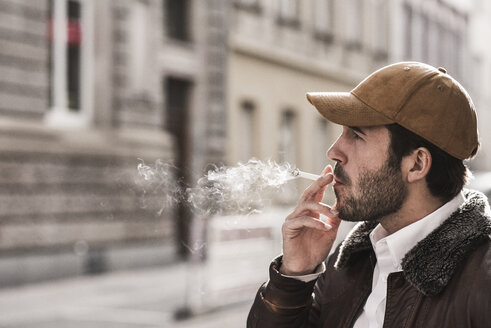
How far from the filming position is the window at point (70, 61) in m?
14.6

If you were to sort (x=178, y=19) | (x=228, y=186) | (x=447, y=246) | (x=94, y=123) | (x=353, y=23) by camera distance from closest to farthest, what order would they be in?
(x=447, y=246) → (x=228, y=186) → (x=94, y=123) → (x=178, y=19) → (x=353, y=23)

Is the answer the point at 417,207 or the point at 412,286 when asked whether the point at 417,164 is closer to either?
the point at 417,207

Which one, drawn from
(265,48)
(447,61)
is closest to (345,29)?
(265,48)

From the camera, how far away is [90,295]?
12.0 metres

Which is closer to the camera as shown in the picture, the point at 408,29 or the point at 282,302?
the point at 282,302

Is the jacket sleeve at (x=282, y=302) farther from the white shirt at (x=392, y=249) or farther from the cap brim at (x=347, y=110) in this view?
the cap brim at (x=347, y=110)

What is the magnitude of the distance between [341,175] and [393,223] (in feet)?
0.66

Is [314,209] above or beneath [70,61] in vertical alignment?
beneath

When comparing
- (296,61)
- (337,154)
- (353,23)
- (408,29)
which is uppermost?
(408,29)

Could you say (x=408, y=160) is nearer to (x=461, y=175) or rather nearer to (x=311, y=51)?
(x=461, y=175)

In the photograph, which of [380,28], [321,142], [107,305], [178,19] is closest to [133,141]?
[178,19]

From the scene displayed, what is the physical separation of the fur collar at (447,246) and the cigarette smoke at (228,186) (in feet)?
1.81

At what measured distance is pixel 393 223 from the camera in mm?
2361

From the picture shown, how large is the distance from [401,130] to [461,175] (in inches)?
8.5
